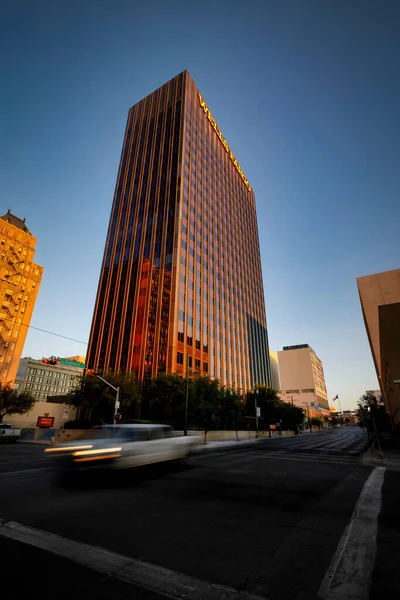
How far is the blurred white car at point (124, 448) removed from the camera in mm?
9711

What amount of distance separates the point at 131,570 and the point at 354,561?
3.06 metres

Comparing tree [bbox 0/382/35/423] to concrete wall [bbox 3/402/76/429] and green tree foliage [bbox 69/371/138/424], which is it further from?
green tree foliage [bbox 69/371/138/424]

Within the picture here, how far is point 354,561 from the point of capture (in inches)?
158

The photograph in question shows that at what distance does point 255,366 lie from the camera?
80.8m

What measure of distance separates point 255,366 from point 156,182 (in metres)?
54.5

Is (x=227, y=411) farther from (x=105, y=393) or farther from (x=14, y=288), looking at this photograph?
(x=14, y=288)

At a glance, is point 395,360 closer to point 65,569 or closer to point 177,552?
point 177,552

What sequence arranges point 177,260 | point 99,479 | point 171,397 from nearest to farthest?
point 99,479 < point 171,397 < point 177,260

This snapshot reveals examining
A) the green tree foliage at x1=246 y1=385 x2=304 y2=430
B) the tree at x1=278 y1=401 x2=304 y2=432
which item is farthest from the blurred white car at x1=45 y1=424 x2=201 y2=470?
the tree at x1=278 y1=401 x2=304 y2=432

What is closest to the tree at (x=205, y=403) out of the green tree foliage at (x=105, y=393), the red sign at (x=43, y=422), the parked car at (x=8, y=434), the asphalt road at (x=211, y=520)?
the green tree foliage at (x=105, y=393)

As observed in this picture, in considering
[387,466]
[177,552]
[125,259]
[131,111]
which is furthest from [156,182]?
[177,552]

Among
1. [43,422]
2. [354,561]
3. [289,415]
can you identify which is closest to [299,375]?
[289,415]

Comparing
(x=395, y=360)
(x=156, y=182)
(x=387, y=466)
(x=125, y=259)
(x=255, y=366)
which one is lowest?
(x=387, y=466)

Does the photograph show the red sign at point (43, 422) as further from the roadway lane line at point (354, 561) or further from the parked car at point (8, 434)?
the roadway lane line at point (354, 561)
